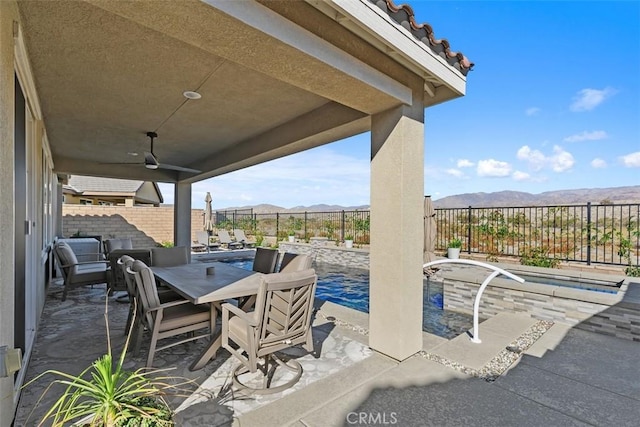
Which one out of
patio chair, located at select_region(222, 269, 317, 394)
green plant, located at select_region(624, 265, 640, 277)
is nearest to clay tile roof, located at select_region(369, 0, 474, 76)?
patio chair, located at select_region(222, 269, 317, 394)

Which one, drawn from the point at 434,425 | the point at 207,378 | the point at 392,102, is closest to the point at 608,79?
the point at 392,102

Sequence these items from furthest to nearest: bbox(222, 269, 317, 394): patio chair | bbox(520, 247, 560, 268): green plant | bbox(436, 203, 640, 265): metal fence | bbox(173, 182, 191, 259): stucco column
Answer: bbox(173, 182, 191, 259): stucco column < bbox(520, 247, 560, 268): green plant < bbox(436, 203, 640, 265): metal fence < bbox(222, 269, 317, 394): patio chair

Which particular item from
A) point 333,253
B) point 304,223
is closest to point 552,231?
point 333,253

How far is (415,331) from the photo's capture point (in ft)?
10.1

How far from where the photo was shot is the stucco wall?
11.3m

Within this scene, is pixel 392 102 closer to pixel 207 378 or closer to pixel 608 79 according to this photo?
pixel 207 378

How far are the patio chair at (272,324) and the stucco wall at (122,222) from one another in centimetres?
1152

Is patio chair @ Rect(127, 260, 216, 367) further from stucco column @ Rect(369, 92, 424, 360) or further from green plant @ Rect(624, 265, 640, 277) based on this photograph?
green plant @ Rect(624, 265, 640, 277)

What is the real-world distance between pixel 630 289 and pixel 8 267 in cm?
688

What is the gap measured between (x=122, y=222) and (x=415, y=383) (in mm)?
13028

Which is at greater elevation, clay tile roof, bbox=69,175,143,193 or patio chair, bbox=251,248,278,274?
clay tile roof, bbox=69,175,143,193

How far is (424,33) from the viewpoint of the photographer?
2.68m

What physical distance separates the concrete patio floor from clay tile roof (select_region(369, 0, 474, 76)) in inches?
117

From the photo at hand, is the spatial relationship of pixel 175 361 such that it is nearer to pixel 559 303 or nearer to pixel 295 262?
pixel 295 262
